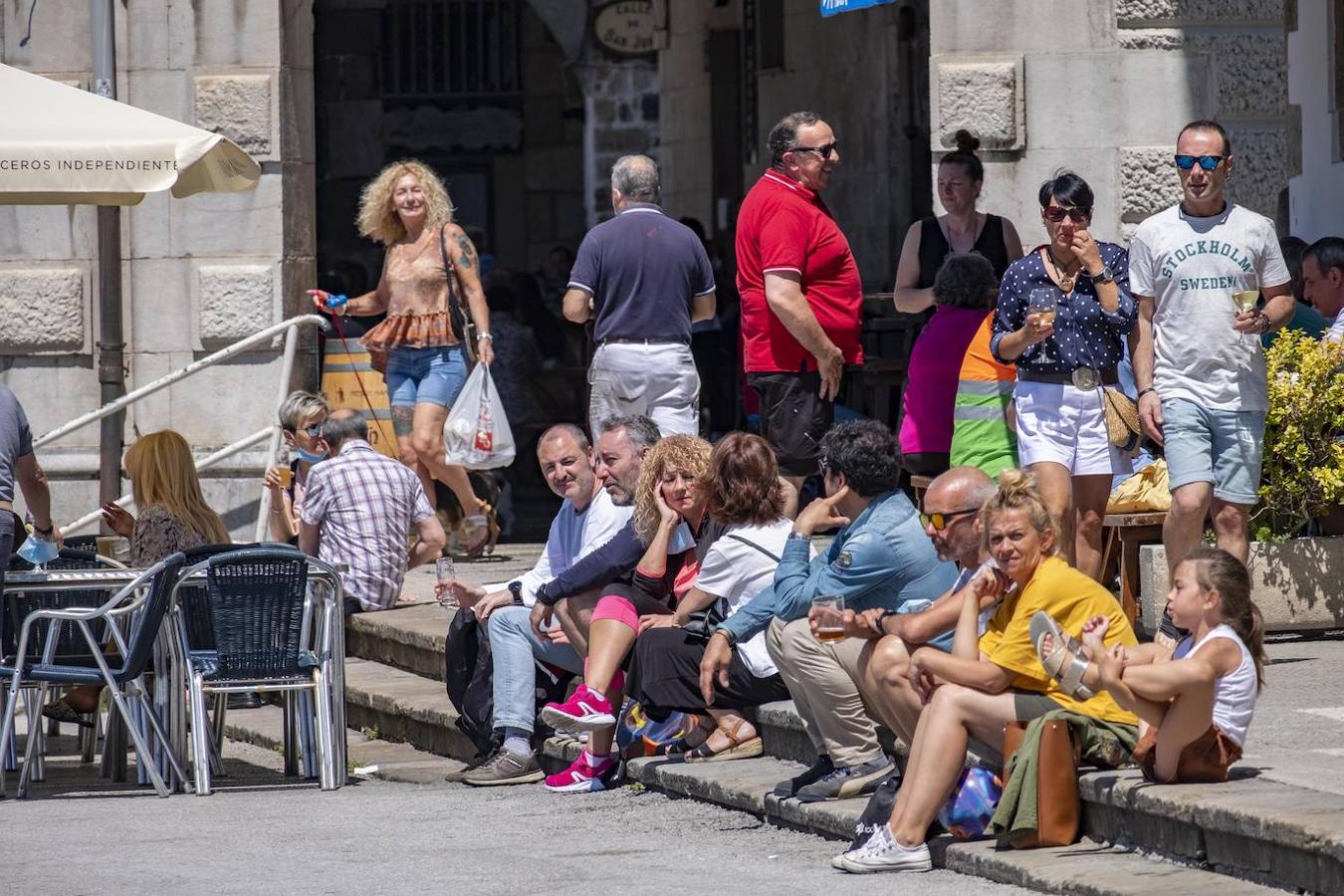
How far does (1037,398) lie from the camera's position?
8.09 metres

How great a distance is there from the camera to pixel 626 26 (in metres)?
19.2

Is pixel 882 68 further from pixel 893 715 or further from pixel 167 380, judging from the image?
pixel 893 715

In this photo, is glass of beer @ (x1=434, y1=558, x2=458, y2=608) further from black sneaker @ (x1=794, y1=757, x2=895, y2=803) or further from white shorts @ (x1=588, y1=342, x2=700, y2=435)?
black sneaker @ (x1=794, y1=757, x2=895, y2=803)

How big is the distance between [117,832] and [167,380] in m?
4.75

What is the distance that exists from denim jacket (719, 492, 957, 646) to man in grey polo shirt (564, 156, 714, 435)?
2444 mm

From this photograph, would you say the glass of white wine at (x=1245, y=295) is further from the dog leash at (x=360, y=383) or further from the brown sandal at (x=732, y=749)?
the dog leash at (x=360, y=383)

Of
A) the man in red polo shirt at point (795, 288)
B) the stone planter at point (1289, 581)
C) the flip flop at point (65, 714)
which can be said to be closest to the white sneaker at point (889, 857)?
the stone planter at point (1289, 581)

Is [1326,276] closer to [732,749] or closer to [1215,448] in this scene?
[1215,448]

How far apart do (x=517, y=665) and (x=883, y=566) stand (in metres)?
1.99

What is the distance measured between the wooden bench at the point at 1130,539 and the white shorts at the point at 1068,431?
50cm

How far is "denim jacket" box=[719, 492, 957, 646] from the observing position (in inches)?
277

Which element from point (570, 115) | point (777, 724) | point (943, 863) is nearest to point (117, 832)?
point (777, 724)

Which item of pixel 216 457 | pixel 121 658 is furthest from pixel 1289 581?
A: pixel 216 457

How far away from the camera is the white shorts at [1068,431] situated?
8.03 meters
